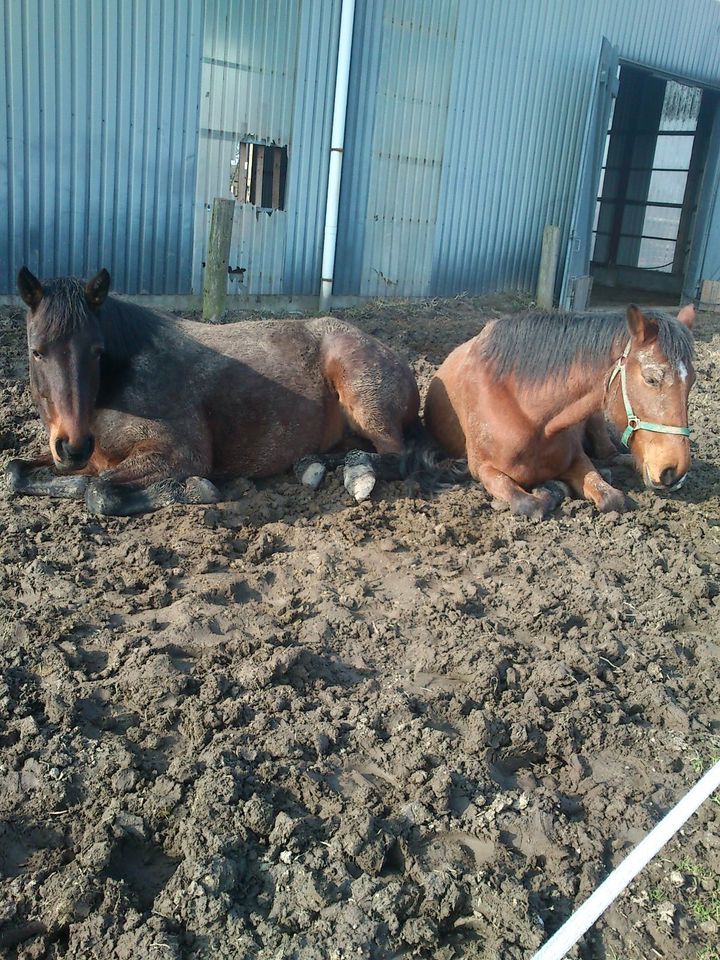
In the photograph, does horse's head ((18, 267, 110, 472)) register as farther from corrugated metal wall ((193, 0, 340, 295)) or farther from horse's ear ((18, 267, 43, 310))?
corrugated metal wall ((193, 0, 340, 295))

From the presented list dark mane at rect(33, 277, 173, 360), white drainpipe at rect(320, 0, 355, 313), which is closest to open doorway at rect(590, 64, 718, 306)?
white drainpipe at rect(320, 0, 355, 313)

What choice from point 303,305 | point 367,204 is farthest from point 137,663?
point 367,204

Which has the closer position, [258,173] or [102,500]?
[102,500]

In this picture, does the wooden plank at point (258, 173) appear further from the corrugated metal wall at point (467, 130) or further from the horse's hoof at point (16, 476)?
the horse's hoof at point (16, 476)

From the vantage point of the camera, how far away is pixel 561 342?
5.37 metres

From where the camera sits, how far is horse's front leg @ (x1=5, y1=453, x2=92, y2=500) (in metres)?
5.06

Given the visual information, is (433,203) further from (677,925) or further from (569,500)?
(677,925)

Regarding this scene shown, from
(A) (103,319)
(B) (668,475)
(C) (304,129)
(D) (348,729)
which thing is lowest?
(D) (348,729)

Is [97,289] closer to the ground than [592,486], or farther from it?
farther from it

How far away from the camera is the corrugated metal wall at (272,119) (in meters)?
10.1

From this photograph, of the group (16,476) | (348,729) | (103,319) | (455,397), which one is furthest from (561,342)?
(16,476)

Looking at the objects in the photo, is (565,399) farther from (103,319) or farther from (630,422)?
(103,319)

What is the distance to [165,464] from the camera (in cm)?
518

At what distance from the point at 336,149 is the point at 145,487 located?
25.5ft
